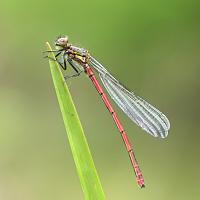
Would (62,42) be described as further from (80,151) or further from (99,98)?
(99,98)

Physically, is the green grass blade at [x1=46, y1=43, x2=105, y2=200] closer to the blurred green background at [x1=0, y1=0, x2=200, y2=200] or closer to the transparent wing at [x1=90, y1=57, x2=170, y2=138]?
the transparent wing at [x1=90, y1=57, x2=170, y2=138]

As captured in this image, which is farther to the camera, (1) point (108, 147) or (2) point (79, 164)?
(1) point (108, 147)

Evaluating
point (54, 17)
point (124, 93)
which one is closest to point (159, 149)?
point (54, 17)

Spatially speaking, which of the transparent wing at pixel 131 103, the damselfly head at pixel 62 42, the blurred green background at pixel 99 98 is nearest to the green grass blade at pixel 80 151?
the damselfly head at pixel 62 42

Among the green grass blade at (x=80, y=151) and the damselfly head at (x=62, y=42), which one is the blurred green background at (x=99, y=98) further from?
the green grass blade at (x=80, y=151)

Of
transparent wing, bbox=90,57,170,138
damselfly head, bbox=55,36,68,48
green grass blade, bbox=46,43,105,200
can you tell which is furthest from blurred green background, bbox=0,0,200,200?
green grass blade, bbox=46,43,105,200
